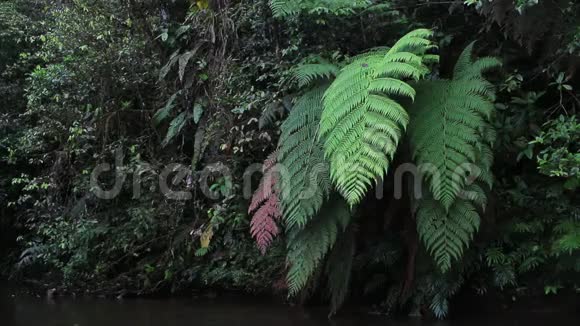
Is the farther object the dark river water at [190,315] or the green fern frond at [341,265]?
the green fern frond at [341,265]

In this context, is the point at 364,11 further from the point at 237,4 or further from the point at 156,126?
the point at 156,126

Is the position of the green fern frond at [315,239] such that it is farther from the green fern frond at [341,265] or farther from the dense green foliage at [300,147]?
the green fern frond at [341,265]

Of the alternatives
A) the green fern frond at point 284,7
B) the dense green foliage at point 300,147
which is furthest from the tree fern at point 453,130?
the green fern frond at point 284,7

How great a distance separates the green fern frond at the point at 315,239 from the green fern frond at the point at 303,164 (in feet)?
A: 0.40

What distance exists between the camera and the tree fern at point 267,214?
4.11 m

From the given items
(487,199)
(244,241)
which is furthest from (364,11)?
(244,241)

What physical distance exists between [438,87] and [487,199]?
94 cm

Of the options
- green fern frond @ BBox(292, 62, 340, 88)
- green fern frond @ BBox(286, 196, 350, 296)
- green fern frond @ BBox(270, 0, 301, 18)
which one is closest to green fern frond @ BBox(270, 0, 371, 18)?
green fern frond @ BBox(270, 0, 301, 18)

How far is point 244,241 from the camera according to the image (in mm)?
5449

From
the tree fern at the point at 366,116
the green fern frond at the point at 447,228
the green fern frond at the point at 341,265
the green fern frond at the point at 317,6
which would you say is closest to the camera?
the tree fern at the point at 366,116

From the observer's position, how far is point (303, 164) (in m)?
4.08

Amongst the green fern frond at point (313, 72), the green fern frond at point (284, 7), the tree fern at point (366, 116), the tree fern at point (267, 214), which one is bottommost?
the tree fern at point (267, 214)

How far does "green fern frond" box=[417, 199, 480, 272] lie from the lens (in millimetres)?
3707

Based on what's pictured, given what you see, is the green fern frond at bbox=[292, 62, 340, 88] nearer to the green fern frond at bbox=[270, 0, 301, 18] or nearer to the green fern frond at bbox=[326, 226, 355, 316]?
the green fern frond at bbox=[270, 0, 301, 18]
